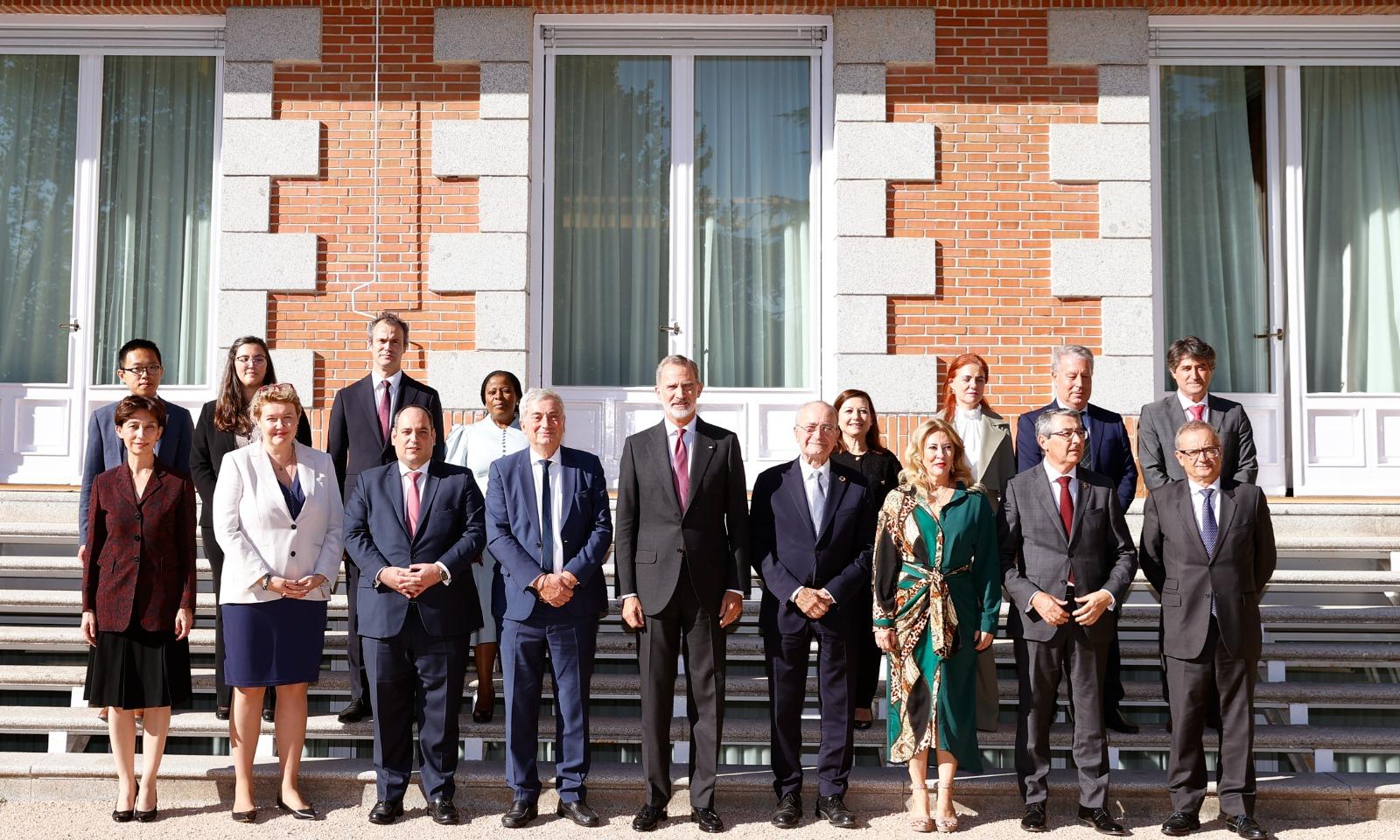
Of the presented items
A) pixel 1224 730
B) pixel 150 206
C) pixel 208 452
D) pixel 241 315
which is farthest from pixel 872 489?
pixel 150 206

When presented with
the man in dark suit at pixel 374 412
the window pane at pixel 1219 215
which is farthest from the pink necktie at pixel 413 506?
the window pane at pixel 1219 215

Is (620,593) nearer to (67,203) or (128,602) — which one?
(128,602)

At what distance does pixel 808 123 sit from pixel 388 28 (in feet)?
9.41

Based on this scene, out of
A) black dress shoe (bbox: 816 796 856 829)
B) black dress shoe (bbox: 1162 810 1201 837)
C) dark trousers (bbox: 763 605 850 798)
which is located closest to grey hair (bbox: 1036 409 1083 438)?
dark trousers (bbox: 763 605 850 798)

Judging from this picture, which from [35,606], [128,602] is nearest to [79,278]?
[35,606]

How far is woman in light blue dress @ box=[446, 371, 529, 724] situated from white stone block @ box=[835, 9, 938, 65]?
345cm

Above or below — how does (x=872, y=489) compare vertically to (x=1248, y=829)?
above

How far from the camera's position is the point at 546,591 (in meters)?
4.96

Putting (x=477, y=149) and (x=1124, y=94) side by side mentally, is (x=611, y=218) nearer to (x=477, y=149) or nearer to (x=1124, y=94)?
(x=477, y=149)

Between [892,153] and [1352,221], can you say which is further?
[1352,221]

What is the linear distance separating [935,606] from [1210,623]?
3.78ft

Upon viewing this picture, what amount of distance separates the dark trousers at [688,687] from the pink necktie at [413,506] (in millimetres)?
1067

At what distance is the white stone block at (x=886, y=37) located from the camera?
7820 mm

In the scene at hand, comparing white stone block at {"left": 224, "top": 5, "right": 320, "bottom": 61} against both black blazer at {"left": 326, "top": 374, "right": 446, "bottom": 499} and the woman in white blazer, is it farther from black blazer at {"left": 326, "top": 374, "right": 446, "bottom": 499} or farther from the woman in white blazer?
the woman in white blazer
